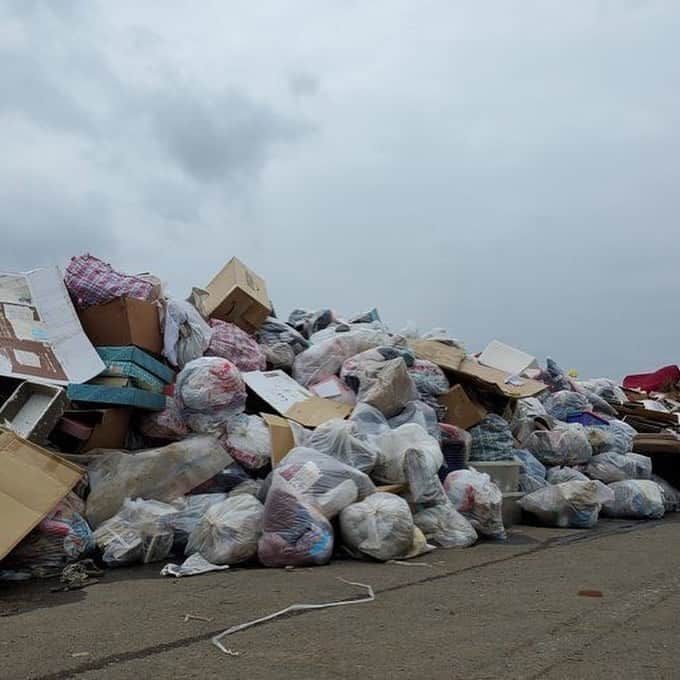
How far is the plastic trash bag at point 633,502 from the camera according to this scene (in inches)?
252

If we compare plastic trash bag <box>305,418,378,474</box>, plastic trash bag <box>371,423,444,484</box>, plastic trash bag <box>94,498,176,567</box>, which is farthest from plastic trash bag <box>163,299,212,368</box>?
plastic trash bag <box>371,423,444,484</box>

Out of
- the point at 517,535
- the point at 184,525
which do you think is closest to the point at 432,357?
the point at 517,535

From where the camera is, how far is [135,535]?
389 centimetres

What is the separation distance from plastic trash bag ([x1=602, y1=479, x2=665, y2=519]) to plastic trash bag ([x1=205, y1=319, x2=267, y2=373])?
3.29 meters

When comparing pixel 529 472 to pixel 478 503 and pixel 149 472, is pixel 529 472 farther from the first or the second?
pixel 149 472

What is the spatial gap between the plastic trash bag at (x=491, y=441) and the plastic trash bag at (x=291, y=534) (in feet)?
7.65

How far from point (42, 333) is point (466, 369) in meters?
3.43

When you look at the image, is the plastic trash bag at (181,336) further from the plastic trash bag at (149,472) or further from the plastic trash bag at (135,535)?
the plastic trash bag at (135,535)

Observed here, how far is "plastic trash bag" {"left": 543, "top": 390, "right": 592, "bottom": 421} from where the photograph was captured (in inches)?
305

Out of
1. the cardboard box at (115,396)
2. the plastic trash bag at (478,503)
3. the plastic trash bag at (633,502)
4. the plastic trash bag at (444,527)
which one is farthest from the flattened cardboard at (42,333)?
the plastic trash bag at (633,502)

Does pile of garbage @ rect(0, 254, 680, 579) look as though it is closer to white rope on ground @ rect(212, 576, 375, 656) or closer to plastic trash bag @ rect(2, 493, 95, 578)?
plastic trash bag @ rect(2, 493, 95, 578)

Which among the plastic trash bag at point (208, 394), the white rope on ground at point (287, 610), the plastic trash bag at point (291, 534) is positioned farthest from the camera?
the plastic trash bag at point (208, 394)

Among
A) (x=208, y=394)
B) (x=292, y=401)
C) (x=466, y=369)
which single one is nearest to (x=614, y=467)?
(x=466, y=369)

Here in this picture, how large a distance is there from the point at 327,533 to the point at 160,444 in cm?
160
